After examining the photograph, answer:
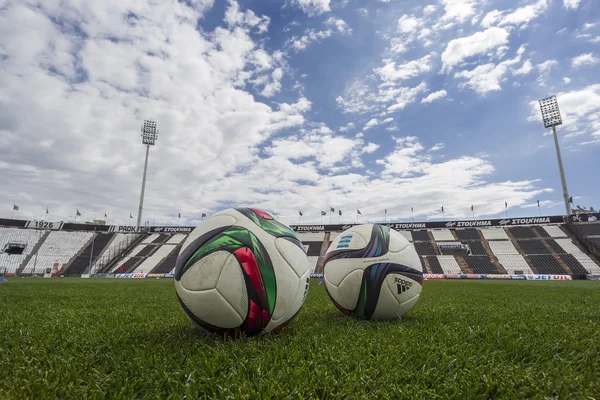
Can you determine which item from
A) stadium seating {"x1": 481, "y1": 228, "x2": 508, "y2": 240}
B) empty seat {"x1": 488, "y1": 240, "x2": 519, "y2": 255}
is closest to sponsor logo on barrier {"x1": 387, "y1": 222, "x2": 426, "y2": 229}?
stadium seating {"x1": 481, "y1": 228, "x2": 508, "y2": 240}

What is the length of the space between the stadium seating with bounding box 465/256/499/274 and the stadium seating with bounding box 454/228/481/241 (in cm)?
590

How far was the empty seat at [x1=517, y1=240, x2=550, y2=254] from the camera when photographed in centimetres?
4325

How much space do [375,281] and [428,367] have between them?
2.13 meters

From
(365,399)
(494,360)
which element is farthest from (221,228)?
(494,360)

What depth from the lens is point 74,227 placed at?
2169 inches

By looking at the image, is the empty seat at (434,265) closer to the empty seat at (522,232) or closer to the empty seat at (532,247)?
the empty seat at (532,247)

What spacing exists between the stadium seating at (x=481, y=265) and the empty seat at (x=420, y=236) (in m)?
7.67

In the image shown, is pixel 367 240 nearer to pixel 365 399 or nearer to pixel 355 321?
pixel 355 321

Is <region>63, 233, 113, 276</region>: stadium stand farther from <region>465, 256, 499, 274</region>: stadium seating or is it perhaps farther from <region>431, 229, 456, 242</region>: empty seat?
<region>465, 256, 499, 274</region>: stadium seating

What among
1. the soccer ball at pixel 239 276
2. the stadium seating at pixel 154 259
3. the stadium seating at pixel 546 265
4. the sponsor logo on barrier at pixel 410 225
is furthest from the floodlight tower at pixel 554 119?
the stadium seating at pixel 154 259

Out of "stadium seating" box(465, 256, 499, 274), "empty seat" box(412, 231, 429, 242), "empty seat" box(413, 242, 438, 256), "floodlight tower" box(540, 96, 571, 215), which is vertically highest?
"floodlight tower" box(540, 96, 571, 215)

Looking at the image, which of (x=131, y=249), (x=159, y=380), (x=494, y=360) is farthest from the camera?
(x=131, y=249)

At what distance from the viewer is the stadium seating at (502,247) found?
4475cm

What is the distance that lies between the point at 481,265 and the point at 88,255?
54764 mm
